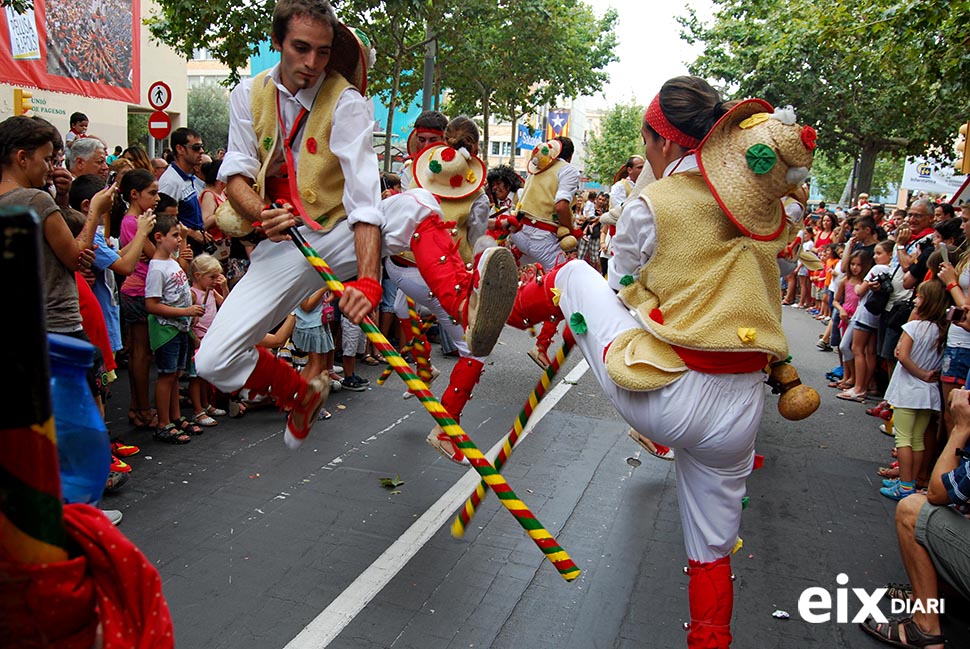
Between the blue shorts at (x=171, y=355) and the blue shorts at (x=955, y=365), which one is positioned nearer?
the blue shorts at (x=955, y=365)

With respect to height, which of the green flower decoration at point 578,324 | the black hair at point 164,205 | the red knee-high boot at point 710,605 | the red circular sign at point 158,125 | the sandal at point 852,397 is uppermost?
the red circular sign at point 158,125

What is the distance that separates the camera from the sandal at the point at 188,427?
20.2 feet

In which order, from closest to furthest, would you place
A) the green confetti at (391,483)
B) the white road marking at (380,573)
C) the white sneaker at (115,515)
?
the white road marking at (380,573) → the white sneaker at (115,515) → the green confetti at (391,483)

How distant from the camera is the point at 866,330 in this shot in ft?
29.9

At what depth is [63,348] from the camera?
4.72ft

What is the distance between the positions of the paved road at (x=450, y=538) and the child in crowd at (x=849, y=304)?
2.89 metres

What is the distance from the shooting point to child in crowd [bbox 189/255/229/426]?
21.4 ft

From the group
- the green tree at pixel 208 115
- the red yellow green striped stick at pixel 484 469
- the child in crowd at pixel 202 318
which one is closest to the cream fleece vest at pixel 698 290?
the red yellow green striped stick at pixel 484 469

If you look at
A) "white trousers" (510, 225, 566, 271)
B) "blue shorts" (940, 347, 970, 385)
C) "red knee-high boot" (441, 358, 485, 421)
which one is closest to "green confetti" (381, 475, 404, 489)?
"red knee-high boot" (441, 358, 485, 421)

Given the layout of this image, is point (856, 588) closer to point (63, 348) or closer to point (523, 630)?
point (523, 630)

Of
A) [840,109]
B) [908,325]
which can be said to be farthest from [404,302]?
[840,109]

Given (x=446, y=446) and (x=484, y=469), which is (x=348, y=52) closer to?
(x=484, y=469)

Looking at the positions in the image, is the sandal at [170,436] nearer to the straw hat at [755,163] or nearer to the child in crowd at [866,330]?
the straw hat at [755,163]

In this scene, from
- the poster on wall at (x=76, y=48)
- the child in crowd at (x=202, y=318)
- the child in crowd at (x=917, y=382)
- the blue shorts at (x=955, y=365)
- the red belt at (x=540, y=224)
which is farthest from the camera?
the poster on wall at (x=76, y=48)
